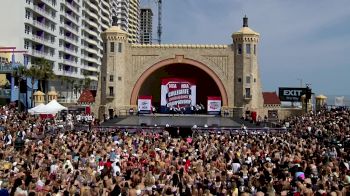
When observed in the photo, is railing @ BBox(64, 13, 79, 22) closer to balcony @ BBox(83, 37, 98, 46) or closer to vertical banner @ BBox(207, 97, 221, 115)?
balcony @ BBox(83, 37, 98, 46)

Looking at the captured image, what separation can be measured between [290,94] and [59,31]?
40037 mm

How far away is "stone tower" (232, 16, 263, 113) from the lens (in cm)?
5700

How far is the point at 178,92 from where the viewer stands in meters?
55.8

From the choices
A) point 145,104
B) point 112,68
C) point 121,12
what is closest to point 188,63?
point 145,104

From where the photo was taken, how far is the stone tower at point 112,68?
5762 centimetres

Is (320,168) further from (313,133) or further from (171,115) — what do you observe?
(171,115)

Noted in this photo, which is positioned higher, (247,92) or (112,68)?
(112,68)

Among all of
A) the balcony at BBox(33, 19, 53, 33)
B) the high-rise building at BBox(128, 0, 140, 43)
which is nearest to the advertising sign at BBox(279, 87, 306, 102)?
the balcony at BBox(33, 19, 53, 33)

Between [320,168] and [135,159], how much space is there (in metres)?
7.22

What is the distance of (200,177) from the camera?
1553 centimetres

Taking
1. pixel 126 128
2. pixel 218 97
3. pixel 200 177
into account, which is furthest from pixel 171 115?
pixel 200 177

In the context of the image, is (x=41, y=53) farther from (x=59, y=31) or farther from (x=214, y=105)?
(x=214, y=105)

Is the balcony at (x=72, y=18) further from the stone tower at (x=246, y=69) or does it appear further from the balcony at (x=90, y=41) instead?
the stone tower at (x=246, y=69)

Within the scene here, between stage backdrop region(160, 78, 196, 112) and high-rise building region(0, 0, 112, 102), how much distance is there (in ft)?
71.4
